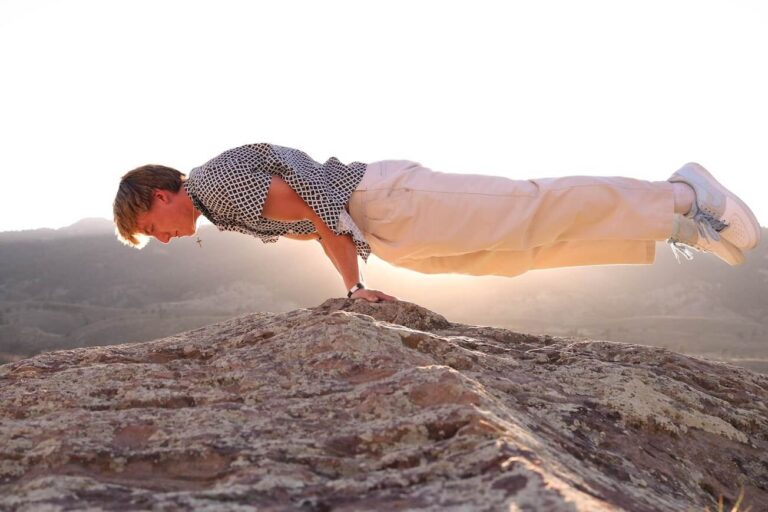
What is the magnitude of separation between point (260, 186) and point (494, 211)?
122cm

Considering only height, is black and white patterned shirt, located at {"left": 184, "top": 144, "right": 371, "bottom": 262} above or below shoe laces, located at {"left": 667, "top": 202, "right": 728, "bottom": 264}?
above

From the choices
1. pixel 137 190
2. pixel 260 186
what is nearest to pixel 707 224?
pixel 260 186

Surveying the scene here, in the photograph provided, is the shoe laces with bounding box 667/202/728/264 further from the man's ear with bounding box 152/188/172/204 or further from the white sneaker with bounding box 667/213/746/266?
the man's ear with bounding box 152/188/172/204

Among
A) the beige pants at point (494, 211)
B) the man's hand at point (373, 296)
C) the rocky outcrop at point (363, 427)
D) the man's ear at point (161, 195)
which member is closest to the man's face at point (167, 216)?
the man's ear at point (161, 195)

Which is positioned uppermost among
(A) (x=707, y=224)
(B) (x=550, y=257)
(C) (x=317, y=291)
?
(A) (x=707, y=224)

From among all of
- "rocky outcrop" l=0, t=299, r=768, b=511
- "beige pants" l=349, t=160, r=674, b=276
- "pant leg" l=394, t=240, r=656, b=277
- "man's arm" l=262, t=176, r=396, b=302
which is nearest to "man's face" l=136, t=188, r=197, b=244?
"man's arm" l=262, t=176, r=396, b=302

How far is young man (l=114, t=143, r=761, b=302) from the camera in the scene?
3852mm

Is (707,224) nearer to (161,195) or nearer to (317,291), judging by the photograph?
(161,195)

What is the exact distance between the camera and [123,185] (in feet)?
12.7

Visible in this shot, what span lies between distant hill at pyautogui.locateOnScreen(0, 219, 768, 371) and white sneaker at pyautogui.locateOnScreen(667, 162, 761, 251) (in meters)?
9.44

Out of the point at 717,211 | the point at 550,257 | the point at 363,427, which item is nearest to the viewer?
the point at 363,427

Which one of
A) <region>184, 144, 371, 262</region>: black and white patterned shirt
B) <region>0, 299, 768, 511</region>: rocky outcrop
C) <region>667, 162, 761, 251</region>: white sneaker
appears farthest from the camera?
<region>667, 162, 761, 251</region>: white sneaker

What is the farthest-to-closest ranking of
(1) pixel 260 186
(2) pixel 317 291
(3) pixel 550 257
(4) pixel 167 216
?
(2) pixel 317 291
(3) pixel 550 257
(4) pixel 167 216
(1) pixel 260 186

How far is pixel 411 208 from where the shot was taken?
13.0 ft
